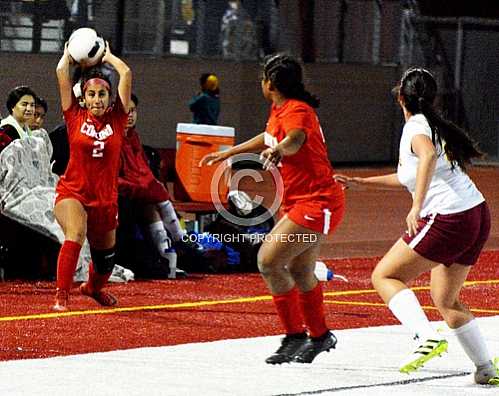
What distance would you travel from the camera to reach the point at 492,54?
31781 mm

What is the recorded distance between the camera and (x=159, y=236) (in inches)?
518

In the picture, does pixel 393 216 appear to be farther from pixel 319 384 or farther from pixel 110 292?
pixel 319 384

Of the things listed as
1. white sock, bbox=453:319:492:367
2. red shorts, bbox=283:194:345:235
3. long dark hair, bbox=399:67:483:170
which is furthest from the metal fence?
white sock, bbox=453:319:492:367

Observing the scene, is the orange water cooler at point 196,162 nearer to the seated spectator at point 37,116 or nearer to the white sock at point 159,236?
the white sock at point 159,236

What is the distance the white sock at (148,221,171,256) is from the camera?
13.1 meters

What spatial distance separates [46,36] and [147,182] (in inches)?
504

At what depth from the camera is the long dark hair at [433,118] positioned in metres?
8.15

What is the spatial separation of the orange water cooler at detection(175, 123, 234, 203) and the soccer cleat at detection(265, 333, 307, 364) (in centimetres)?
596

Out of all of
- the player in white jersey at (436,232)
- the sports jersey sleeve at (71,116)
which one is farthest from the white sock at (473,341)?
the sports jersey sleeve at (71,116)

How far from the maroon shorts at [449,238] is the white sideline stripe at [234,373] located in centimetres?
68

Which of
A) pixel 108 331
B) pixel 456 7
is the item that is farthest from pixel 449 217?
pixel 456 7

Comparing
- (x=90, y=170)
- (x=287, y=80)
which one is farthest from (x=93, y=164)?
(x=287, y=80)

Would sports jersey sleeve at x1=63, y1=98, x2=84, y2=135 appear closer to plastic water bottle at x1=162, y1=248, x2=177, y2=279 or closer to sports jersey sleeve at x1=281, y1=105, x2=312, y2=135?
plastic water bottle at x1=162, y1=248, x2=177, y2=279

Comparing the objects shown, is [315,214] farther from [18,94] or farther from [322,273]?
[322,273]
